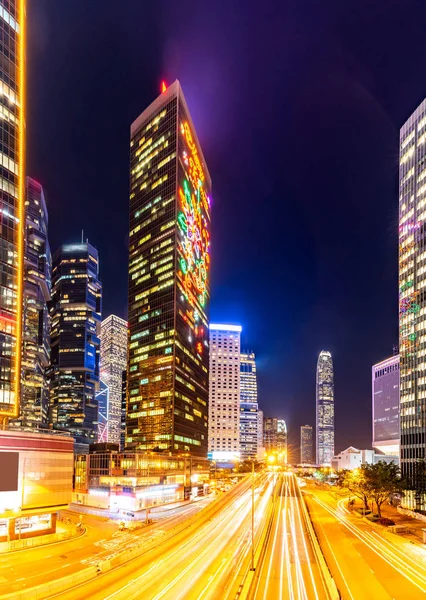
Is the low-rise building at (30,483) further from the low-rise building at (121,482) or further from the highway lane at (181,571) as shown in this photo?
the low-rise building at (121,482)

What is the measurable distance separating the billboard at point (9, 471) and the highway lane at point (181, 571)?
22.7 metres

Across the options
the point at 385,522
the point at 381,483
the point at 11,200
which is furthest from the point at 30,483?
the point at 381,483

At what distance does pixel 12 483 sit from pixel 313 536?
4479 cm

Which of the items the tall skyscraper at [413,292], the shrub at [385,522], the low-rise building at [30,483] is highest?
the tall skyscraper at [413,292]

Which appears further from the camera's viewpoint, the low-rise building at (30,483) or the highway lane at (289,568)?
the low-rise building at (30,483)

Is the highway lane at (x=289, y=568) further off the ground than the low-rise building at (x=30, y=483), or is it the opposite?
the low-rise building at (x=30, y=483)

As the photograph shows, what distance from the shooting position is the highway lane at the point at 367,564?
58.7 metres

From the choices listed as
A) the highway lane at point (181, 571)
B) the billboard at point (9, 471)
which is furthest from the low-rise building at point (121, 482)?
the billboard at point (9, 471)

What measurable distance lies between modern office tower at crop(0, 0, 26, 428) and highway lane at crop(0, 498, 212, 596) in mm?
23555

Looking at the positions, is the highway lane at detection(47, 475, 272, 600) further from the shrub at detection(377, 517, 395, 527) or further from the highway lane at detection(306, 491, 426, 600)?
the shrub at detection(377, 517, 395, 527)

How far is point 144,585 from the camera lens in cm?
5506

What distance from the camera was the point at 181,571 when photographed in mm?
61875

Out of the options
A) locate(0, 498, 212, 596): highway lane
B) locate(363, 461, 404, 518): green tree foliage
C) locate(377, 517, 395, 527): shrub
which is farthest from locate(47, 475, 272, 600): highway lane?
locate(363, 461, 404, 518): green tree foliage

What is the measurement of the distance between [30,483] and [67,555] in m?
15.1
